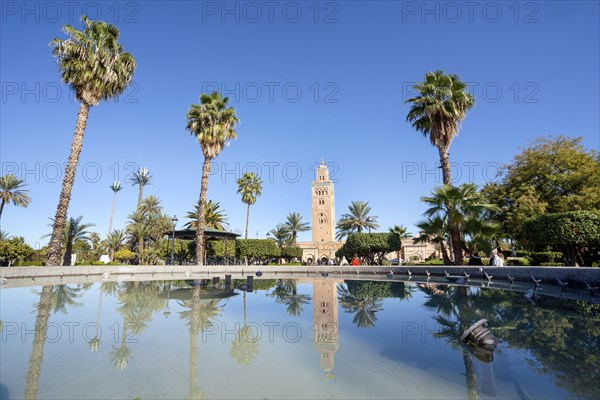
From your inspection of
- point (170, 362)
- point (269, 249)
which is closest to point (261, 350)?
point (170, 362)

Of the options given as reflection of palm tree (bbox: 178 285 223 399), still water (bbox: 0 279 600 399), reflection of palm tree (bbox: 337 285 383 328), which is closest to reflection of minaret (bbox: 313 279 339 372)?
still water (bbox: 0 279 600 399)

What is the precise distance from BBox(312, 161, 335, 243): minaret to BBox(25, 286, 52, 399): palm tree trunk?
56678 mm

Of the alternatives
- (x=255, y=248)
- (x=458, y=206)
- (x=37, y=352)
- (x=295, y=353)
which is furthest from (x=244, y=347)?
(x=255, y=248)

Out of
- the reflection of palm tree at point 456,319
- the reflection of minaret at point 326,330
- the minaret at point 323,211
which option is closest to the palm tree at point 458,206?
the reflection of palm tree at point 456,319

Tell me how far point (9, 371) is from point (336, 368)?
3981mm

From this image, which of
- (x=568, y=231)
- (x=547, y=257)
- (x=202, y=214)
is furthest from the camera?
(x=202, y=214)

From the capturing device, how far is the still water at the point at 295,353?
3.41 meters

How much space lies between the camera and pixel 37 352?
4.76m

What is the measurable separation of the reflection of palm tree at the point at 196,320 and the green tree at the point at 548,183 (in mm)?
22328

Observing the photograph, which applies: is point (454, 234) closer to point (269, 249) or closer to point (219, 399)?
point (219, 399)

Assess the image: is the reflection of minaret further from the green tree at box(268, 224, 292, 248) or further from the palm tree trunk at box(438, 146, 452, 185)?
the green tree at box(268, 224, 292, 248)

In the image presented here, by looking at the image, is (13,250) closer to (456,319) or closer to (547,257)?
(456,319)

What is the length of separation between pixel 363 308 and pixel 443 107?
1760 cm

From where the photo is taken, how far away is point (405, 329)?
20.7ft
